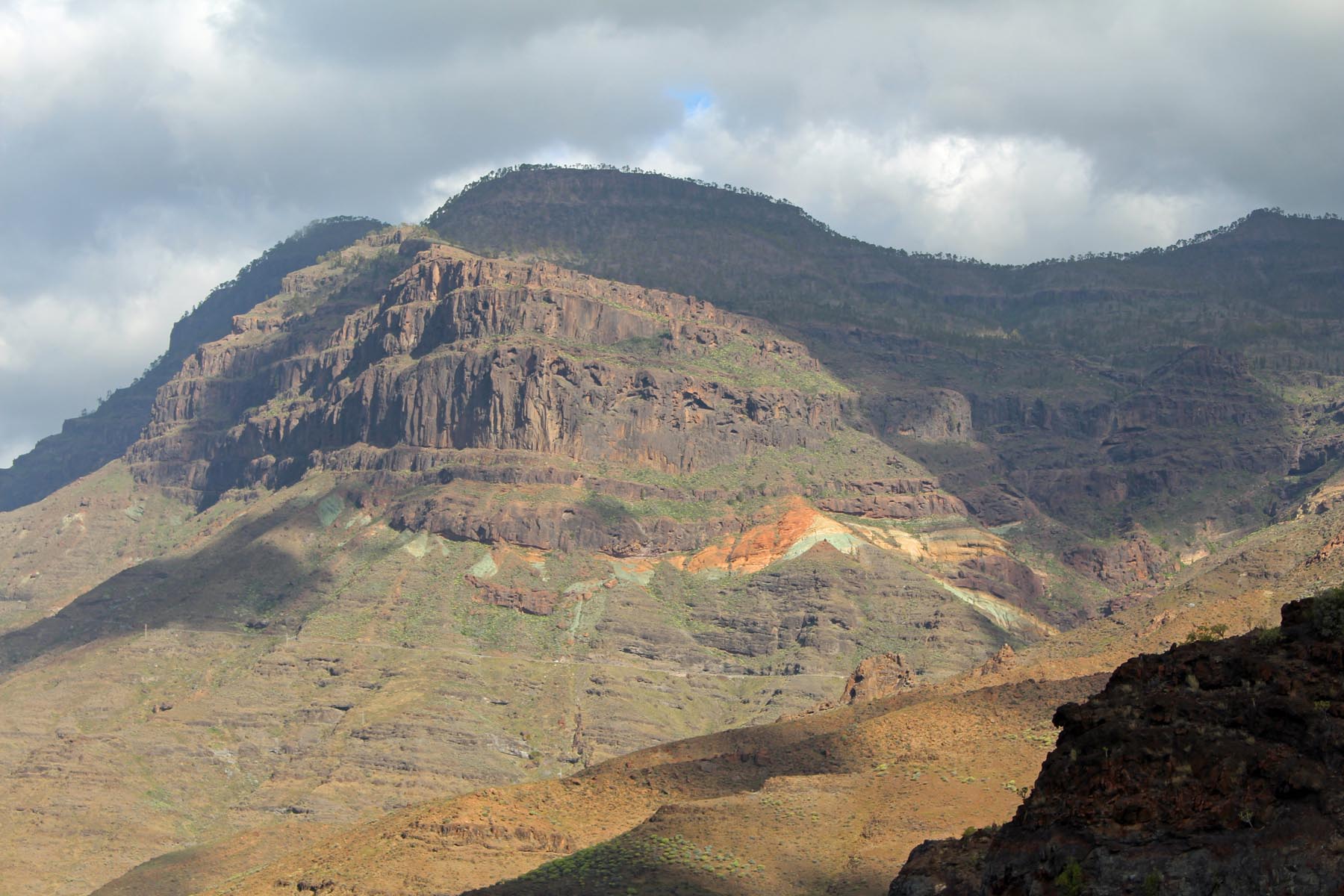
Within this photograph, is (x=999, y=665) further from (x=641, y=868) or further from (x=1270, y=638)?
(x=1270, y=638)

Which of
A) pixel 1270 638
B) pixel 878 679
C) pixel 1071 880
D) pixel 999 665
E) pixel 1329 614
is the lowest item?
pixel 878 679

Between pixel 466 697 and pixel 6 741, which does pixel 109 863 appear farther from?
pixel 466 697

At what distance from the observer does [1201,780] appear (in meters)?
36.7

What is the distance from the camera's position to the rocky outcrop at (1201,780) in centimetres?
3534

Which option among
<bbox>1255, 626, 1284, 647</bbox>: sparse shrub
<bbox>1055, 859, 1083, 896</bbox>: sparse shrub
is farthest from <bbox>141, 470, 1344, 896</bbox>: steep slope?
<bbox>1255, 626, 1284, 647</bbox>: sparse shrub

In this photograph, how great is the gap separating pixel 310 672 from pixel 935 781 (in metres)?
123

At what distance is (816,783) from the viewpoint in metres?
81.9

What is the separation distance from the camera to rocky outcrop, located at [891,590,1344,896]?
35.3m

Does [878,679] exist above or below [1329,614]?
below

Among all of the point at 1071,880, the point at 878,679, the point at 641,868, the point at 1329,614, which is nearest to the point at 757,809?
the point at 641,868

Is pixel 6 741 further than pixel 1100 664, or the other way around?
pixel 6 741

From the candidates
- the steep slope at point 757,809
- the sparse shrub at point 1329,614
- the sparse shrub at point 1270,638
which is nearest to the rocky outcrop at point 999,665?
the steep slope at point 757,809

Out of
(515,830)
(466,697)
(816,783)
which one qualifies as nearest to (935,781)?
(816,783)

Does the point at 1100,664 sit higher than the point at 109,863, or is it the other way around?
the point at 1100,664
